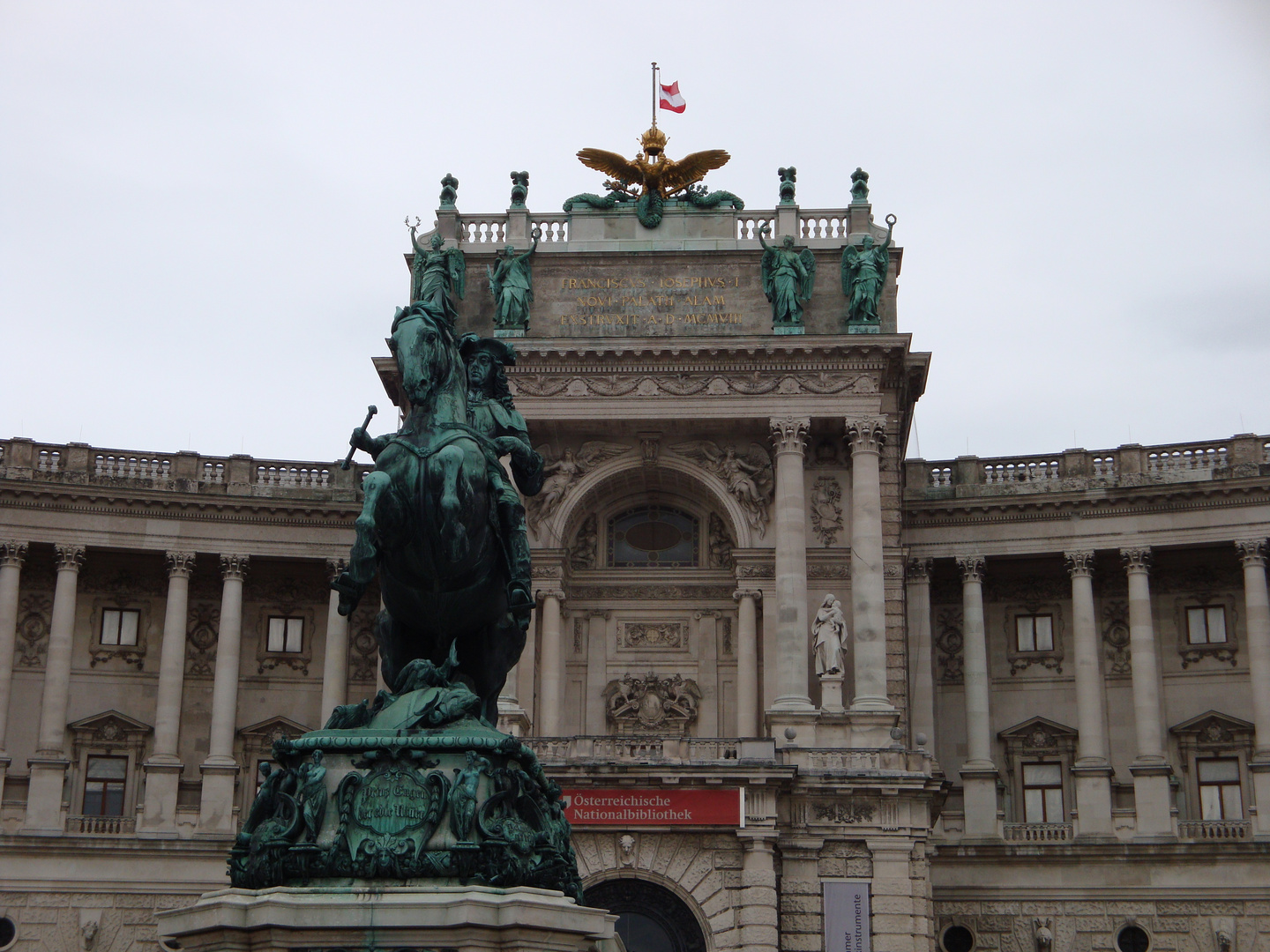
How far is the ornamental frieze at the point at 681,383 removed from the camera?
1809 inches

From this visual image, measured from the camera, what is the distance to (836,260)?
48.1 meters

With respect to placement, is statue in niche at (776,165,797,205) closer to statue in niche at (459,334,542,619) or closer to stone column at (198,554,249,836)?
stone column at (198,554,249,836)

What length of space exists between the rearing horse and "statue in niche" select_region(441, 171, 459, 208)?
117ft

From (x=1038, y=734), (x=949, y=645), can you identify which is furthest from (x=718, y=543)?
(x=1038, y=734)

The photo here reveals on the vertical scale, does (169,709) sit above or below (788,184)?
below

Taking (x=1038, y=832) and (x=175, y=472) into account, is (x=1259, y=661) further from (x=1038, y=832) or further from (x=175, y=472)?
(x=175, y=472)

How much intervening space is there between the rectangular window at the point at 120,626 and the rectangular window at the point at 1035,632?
2536cm

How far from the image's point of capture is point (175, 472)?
5109cm

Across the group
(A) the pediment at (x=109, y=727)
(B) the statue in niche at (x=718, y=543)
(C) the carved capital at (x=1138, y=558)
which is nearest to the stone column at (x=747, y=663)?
(B) the statue in niche at (x=718, y=543)

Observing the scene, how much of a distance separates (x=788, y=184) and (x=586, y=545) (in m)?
11.2

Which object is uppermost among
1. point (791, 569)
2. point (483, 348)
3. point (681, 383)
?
point (681, 383)

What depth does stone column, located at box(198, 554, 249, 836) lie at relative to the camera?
4812 cm

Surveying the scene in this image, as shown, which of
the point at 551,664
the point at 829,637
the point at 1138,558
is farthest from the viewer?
the point at 1138,558

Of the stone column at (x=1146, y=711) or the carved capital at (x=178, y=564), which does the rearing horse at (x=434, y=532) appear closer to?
the stone column at (x=1146, y=711)
